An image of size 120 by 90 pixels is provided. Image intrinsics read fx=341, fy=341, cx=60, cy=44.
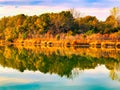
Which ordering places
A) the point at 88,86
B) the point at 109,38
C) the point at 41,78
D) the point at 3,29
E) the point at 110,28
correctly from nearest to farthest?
the point at 88,86, the point at 41,78, the point at 109,38, the point at 110,28, the point at 3,29

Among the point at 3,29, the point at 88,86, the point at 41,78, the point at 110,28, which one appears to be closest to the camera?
the point at 88,86

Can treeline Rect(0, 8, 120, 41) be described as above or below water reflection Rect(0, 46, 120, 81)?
above

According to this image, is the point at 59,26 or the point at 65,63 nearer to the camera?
the point at 65,63

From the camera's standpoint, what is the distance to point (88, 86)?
10375 millimetres

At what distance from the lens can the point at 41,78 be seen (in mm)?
12383

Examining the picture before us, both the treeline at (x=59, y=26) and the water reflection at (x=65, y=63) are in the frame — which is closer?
the water reflection at (x=65, y=63)

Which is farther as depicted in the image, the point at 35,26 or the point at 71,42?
the point at 35,26

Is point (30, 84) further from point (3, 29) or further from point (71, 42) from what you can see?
point (3, 29)

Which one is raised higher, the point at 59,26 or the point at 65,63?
the point at 59,26

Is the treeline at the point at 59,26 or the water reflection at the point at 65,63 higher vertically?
the treeline at the point at 59,26

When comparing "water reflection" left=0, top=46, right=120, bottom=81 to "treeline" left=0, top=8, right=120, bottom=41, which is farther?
"treeline" left=0, top=8, right=120, bottom=41

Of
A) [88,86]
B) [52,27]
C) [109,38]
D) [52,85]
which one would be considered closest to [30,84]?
[52,85]

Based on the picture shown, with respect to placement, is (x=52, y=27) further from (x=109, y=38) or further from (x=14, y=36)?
(x=109, y=38)

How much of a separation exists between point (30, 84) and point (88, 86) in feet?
6.32
